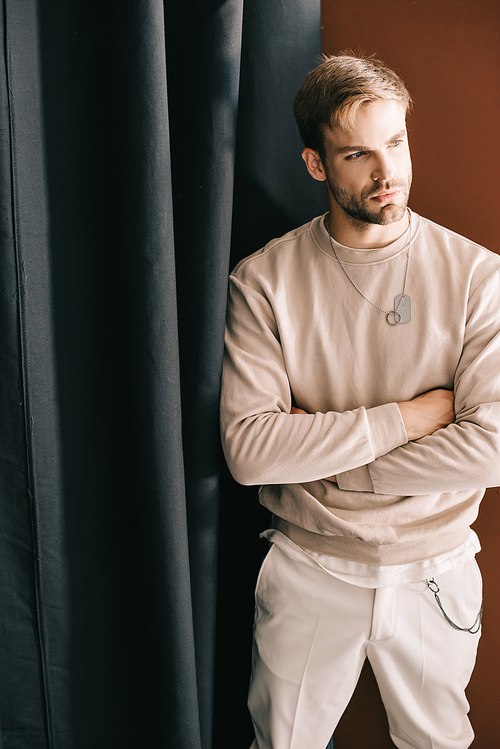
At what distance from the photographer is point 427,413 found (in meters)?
0.95

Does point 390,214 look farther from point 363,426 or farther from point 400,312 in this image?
point 363,426

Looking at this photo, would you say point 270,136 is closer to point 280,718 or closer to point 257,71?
point 257,71

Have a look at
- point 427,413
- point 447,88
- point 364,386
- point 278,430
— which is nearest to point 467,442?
point 427,413

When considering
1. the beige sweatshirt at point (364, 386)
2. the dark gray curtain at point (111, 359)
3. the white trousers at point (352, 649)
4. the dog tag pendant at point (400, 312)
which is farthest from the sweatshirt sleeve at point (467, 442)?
the dark gray curtain at point (111, 359)

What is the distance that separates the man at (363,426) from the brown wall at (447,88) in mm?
180

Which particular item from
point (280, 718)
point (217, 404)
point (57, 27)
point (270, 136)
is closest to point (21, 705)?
point (280, 718)

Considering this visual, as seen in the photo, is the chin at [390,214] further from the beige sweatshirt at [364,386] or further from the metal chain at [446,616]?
the metal chain at [446,616]

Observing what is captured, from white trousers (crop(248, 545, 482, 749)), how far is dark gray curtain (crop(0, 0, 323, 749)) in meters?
0.14

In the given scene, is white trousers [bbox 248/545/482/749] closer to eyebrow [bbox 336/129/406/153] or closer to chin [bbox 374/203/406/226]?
chin [bbox 374/203/406/226]

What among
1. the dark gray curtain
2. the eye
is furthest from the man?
the dark gray curtain

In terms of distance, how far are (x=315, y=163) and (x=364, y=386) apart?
1.37ft

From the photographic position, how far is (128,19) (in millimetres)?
769

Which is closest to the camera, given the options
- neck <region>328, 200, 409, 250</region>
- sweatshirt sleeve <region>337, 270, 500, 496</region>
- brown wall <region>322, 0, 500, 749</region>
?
sweatshirt sleeve <region>337, 270, 500, 496</region>

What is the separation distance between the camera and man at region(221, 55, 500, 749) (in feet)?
3.05
